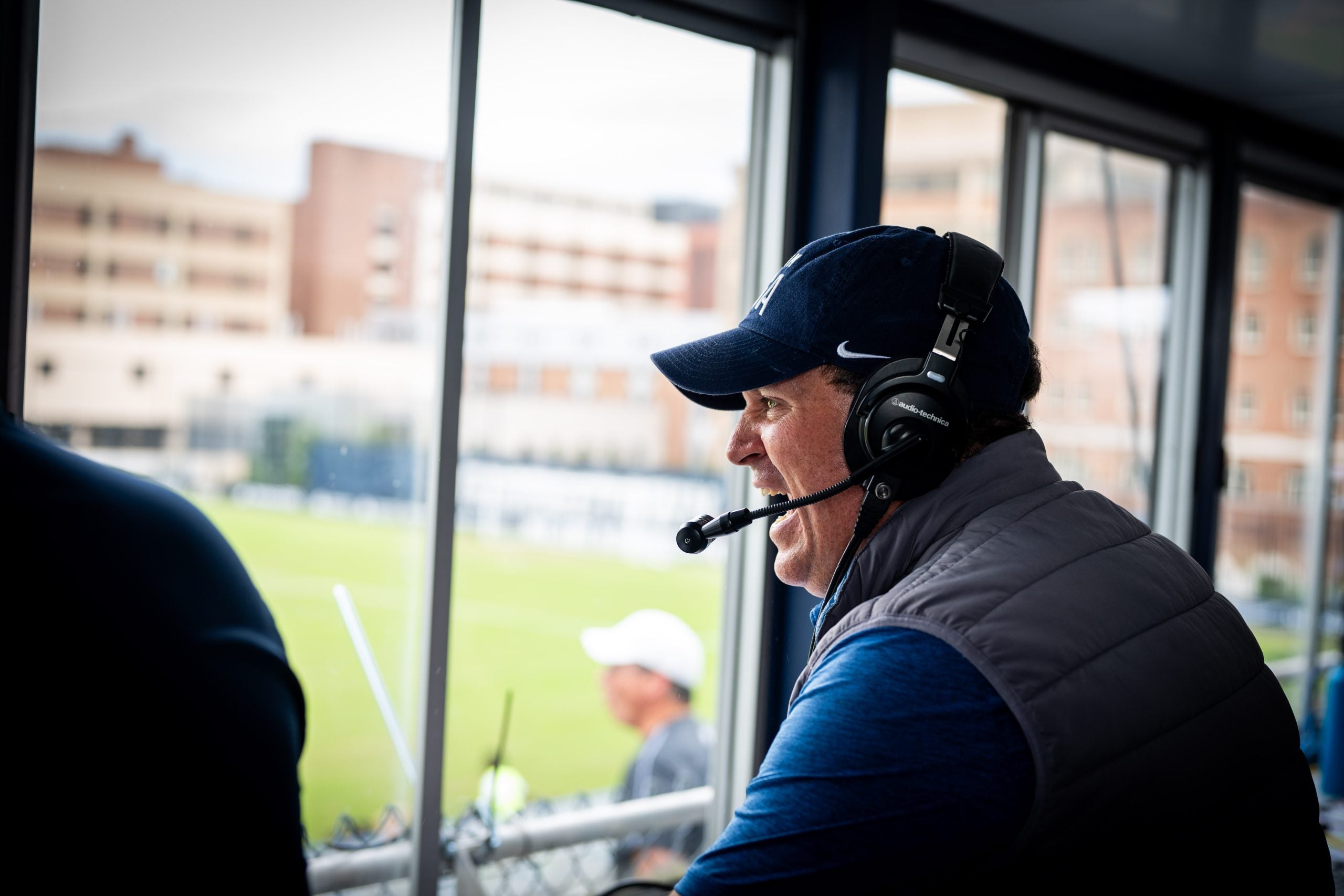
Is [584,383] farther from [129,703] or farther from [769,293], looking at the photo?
[129,703]

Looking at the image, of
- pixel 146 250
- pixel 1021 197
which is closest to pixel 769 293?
pixel 146 250

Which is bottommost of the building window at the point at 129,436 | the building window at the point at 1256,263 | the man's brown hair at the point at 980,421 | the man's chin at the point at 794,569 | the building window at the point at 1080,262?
the man's chin at the point at 794,569

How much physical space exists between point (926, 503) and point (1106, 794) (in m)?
0.29

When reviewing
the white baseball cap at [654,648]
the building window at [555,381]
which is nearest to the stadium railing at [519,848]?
the white baseball cap at [654,648]

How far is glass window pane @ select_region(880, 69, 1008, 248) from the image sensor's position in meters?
2.79

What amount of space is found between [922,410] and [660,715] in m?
2.56

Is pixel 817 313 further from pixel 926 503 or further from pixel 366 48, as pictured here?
pixel 366 48

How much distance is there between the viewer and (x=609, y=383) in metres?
12.2

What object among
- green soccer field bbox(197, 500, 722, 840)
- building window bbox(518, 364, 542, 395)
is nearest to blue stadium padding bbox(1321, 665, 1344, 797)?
green soccer field bbox(197, 500, 722, 840)

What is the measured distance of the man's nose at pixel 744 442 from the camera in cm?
116

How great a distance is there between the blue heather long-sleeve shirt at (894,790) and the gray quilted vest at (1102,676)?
0.7 inches

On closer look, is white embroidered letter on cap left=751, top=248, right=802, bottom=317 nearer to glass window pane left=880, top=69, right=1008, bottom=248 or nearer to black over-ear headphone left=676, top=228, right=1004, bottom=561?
black over-ear headphone left=676, top=228, right=1004, bottom=561

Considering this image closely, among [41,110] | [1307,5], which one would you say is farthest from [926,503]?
[1307,5]

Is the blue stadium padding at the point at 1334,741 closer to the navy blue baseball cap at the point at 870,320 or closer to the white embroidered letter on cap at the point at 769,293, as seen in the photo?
the navy blue baseball cap at the point at 870,320
